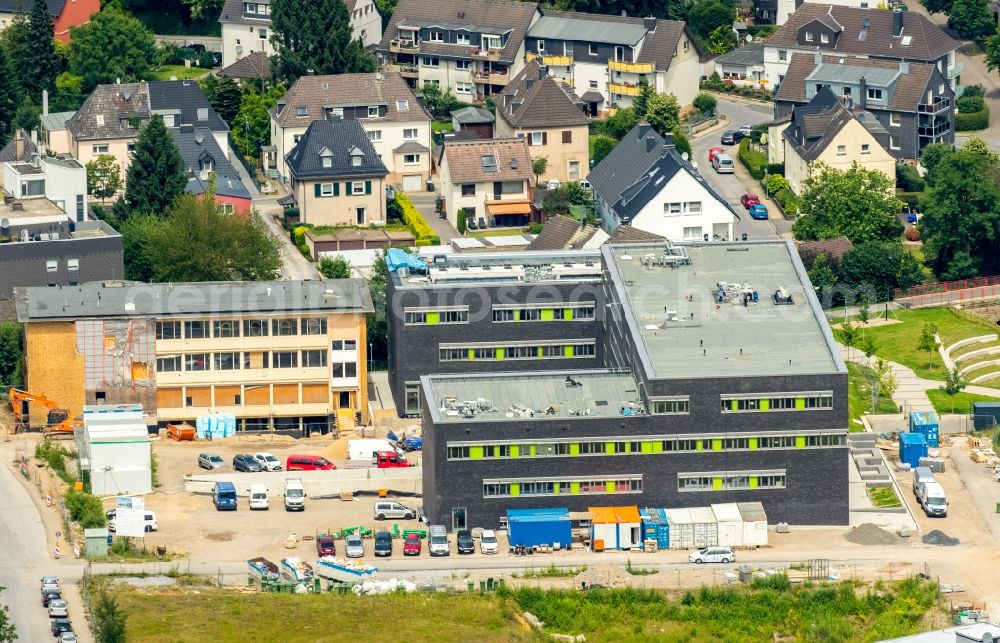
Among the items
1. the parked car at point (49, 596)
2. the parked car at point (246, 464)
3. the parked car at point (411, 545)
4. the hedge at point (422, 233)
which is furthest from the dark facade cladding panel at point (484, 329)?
the parked car at point (49, 596)

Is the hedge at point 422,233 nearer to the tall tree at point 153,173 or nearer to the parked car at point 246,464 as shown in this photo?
the tall tree at point 153,173

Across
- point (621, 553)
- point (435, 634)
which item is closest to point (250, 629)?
point (435, 634)

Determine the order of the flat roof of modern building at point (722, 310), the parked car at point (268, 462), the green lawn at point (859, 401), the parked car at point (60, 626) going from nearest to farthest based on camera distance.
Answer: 1. the parked car at point (60, 626)
2. the flat roof of modern building at point (722, 310)
3. the parked car at point (268, 462)
4. the green lawn at point (859, 401)

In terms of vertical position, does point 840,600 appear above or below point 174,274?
below

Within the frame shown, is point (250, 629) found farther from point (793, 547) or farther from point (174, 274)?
point (174, 274)

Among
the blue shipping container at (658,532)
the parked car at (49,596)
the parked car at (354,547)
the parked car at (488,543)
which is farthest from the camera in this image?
the blue shipping container at (658,532)

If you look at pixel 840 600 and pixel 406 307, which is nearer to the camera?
pixel 840 600
